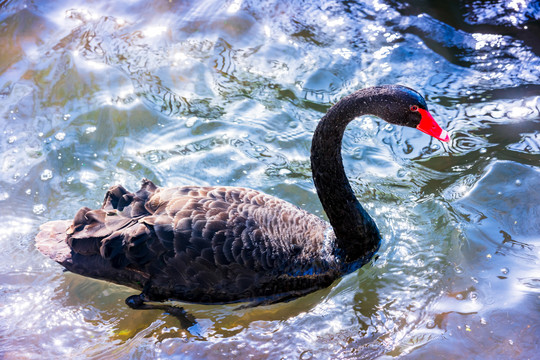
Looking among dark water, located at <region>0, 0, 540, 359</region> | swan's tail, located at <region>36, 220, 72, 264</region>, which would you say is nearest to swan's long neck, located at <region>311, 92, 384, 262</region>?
dark water, located at <region>0, 0, 540, 359</region>

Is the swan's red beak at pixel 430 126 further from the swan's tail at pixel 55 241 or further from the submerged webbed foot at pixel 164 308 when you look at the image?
the swan's tail at pixel 55 241

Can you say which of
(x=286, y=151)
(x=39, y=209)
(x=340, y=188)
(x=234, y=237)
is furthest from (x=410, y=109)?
(x=39, y=209)

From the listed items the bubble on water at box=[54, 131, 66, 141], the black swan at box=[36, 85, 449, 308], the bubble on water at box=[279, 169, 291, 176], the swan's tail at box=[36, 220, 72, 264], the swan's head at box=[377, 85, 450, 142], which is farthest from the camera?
the bubble on water at box=[54, 131, 66, 141]

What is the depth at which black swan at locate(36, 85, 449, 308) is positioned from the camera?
4020 mm

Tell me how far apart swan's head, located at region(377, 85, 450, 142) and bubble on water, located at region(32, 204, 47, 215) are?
132 inches

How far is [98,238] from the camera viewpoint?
418 cm

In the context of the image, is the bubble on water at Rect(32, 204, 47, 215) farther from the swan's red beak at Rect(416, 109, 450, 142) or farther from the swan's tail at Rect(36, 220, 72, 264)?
the swan's red beak at Rect(416, 109, 450, 142)

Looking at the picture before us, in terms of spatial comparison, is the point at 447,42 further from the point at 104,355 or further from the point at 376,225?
the point at 104,355

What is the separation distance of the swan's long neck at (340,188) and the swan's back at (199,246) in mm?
201

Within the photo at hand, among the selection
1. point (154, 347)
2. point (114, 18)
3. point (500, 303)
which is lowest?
point (500, 303)

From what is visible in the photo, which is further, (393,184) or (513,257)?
(393,184)

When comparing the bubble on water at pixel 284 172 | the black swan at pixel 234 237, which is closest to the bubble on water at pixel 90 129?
the black swan at pixel 234 237

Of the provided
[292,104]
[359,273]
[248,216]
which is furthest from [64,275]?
[292,104]

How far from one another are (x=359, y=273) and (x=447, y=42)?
366cm
